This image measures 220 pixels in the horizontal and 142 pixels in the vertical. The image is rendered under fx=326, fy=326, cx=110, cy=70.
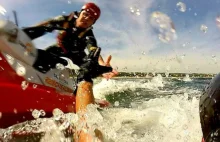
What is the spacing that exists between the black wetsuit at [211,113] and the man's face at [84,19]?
3235 millimetres

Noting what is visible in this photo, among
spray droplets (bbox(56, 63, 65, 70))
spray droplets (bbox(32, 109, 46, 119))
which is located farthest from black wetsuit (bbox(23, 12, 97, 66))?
spray droplets (bbox(32, 109, 46, 119))

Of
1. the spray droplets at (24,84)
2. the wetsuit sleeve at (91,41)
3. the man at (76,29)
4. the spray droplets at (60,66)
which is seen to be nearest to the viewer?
the spray droplets at (24,84)

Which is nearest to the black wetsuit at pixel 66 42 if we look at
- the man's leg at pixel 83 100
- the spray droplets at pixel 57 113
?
the man's leg at pixel 83 100

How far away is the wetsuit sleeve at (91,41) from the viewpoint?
396 cm

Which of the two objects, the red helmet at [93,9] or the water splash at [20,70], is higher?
the red helmet at [93,9]

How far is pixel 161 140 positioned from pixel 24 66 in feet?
6.21

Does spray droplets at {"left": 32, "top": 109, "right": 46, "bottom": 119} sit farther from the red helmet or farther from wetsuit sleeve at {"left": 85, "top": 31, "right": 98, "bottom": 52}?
the red helmet

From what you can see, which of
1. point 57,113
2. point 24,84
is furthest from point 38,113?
point 24,84

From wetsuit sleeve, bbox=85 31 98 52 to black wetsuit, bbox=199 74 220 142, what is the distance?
293 cm

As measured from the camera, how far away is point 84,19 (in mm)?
4223

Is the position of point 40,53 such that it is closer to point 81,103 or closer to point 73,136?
point 81,103

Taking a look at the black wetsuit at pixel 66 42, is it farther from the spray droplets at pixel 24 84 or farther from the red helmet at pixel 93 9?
the spray droplets at pixel 24 84

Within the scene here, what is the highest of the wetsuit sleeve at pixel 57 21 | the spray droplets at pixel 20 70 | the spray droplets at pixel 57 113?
the wetsuit sleeve at pixel 57 21

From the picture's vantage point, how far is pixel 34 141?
3.19 metres
